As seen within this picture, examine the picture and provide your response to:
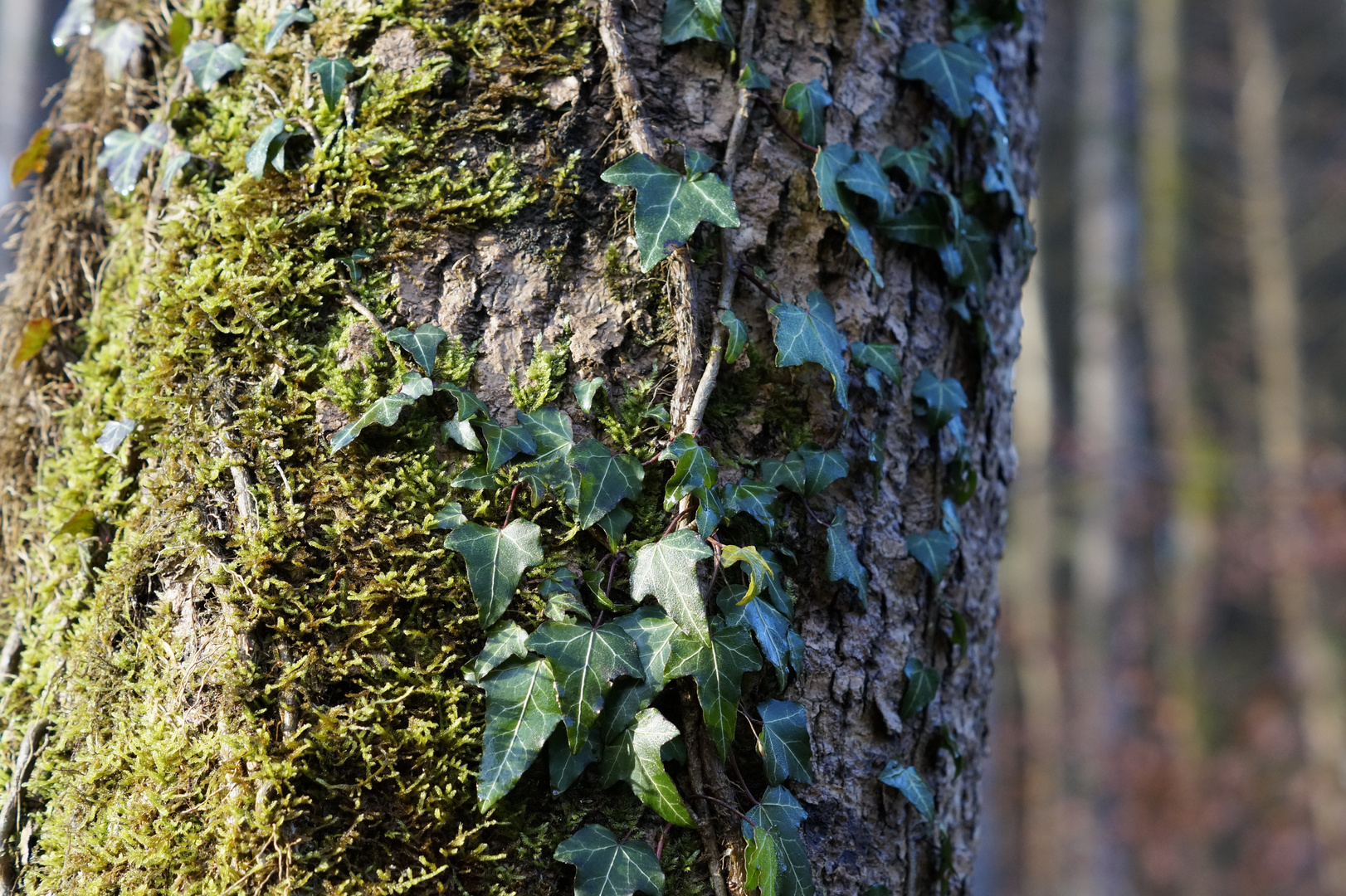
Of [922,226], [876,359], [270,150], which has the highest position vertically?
[270,150]

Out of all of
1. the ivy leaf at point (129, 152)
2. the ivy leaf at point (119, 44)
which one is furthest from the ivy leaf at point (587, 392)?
the ivy leaf at point (119, 44)

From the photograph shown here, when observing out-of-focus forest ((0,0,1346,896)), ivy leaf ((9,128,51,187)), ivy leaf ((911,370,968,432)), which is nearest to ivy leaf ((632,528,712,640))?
ivy leaf ((911,370,968,432))

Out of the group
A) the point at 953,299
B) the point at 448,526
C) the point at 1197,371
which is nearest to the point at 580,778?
the point at 448,526

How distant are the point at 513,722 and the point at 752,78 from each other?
37.8 inches

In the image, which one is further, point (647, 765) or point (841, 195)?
point (841, 195)

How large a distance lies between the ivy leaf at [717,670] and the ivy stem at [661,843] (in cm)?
12

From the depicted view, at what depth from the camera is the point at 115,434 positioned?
4.33ft

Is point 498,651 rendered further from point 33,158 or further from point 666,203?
point 33,158

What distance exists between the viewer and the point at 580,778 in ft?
3.61

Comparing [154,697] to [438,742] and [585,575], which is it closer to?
[438,742]

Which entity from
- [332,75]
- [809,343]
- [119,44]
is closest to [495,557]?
[809,343]

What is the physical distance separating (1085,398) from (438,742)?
8.09m

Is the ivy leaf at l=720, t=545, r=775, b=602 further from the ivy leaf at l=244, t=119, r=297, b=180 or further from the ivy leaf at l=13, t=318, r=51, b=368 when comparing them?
the ivy leaf at l=13, t=318, r=51, b=368

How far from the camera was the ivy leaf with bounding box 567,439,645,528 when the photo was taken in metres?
1.14
